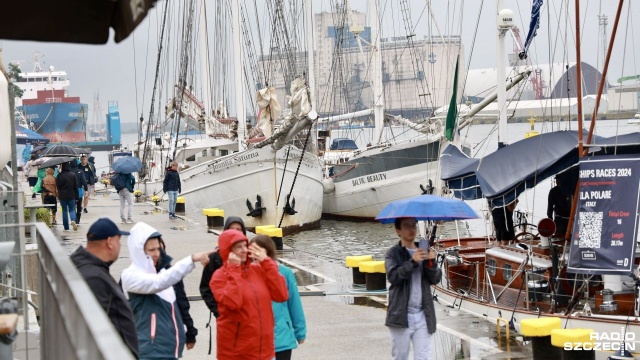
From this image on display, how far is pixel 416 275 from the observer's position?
9227mm

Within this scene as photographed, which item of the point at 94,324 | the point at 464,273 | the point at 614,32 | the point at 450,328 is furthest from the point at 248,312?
the point at 464,273

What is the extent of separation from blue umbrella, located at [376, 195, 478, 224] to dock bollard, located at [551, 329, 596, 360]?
1.53 metres

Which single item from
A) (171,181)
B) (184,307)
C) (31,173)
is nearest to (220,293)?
(184,307)

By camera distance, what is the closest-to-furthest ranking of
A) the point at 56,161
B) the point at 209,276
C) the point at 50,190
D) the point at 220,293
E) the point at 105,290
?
the point at 105,290
the point at 220,293
the point at 209,276
the point at 50,190
the point at 56,161

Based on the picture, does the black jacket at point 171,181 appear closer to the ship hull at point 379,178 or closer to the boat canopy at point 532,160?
the boat canopy at point 532,160

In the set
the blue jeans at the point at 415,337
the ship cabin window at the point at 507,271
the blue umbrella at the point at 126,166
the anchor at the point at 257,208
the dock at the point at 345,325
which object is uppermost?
the blue umbrella at the point at 126,166

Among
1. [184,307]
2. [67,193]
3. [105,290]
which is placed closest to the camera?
[105,290]

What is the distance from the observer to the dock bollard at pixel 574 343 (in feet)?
37.1

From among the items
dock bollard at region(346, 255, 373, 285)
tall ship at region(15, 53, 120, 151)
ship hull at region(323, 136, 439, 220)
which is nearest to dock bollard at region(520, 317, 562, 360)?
dock bollard at region(346, 255, 373, 285)

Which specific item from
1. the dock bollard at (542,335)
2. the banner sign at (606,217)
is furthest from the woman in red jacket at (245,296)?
the banner sign at (606,217)

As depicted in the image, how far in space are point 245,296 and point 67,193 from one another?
18.4 metres

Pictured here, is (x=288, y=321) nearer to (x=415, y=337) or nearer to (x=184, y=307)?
(x=184, y=307)

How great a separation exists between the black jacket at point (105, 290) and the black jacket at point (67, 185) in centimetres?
1946

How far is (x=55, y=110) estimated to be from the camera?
144250mm
